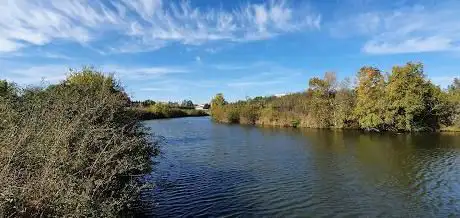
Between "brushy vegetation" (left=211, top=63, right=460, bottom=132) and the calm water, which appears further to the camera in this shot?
"brushy vegetation" (left=211, top=63, right=460, bottom=132)

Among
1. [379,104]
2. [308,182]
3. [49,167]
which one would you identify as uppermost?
[379,104]

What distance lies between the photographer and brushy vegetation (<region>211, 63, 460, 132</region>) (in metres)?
55.7

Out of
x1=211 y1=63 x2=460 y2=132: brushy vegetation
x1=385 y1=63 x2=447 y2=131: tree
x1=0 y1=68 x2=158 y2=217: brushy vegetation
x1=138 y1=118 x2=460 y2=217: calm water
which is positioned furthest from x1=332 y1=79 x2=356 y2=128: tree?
x1=0 y1=68 x2=158 y2=217: brushy vegetation

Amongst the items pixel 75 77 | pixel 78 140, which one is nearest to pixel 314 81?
pixel 75 77

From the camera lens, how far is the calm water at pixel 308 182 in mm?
17188

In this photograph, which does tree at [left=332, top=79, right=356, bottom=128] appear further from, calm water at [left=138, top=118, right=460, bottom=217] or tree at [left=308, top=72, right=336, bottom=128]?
calm water at [left=138, top=118, right=460, bottom=217]

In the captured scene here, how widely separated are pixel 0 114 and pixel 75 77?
611 inches

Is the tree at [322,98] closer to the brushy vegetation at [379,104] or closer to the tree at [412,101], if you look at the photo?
the brushy vegetation at [379,104]

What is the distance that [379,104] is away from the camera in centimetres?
5700

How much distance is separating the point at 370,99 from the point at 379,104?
234cm

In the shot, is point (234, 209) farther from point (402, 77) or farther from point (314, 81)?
point (314, 81)

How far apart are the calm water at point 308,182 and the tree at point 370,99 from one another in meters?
20.4

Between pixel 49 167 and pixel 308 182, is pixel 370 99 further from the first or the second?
pixel 49 167

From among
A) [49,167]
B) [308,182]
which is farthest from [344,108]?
[49,167]
